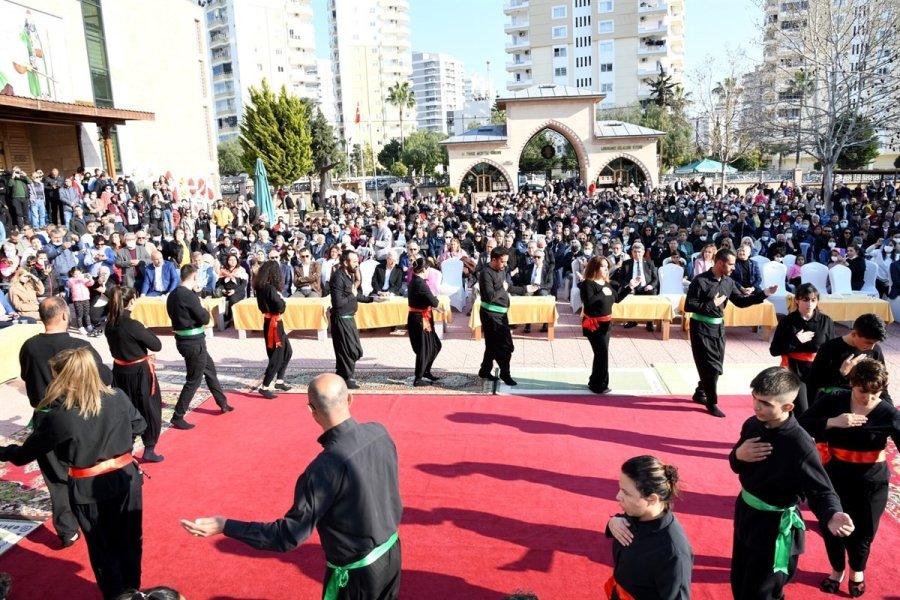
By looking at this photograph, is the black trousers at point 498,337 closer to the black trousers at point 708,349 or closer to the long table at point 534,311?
the black trousers at point 708,349

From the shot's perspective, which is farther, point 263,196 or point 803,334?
point 263,196

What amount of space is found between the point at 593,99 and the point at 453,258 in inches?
884

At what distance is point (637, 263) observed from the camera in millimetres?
10547

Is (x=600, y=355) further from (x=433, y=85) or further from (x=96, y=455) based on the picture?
(x=433, y=85)

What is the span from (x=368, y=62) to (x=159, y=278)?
306 ft

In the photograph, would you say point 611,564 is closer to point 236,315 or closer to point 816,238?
point 236,315

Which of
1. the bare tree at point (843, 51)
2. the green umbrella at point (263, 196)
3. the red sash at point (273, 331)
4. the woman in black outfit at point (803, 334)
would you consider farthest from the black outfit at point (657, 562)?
the bare tree at point (843, 51)

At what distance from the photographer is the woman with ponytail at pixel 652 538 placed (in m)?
2.39

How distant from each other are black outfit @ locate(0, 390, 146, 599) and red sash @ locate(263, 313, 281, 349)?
136 inches

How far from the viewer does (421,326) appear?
7.62 metres

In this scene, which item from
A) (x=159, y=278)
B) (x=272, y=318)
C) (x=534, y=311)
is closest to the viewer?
(x=272, y=318)

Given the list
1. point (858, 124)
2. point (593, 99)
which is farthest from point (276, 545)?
point (593, 99)

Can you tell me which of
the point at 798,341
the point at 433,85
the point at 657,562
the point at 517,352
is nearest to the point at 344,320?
the point at 517,352

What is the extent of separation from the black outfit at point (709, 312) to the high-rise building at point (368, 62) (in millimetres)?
89936
